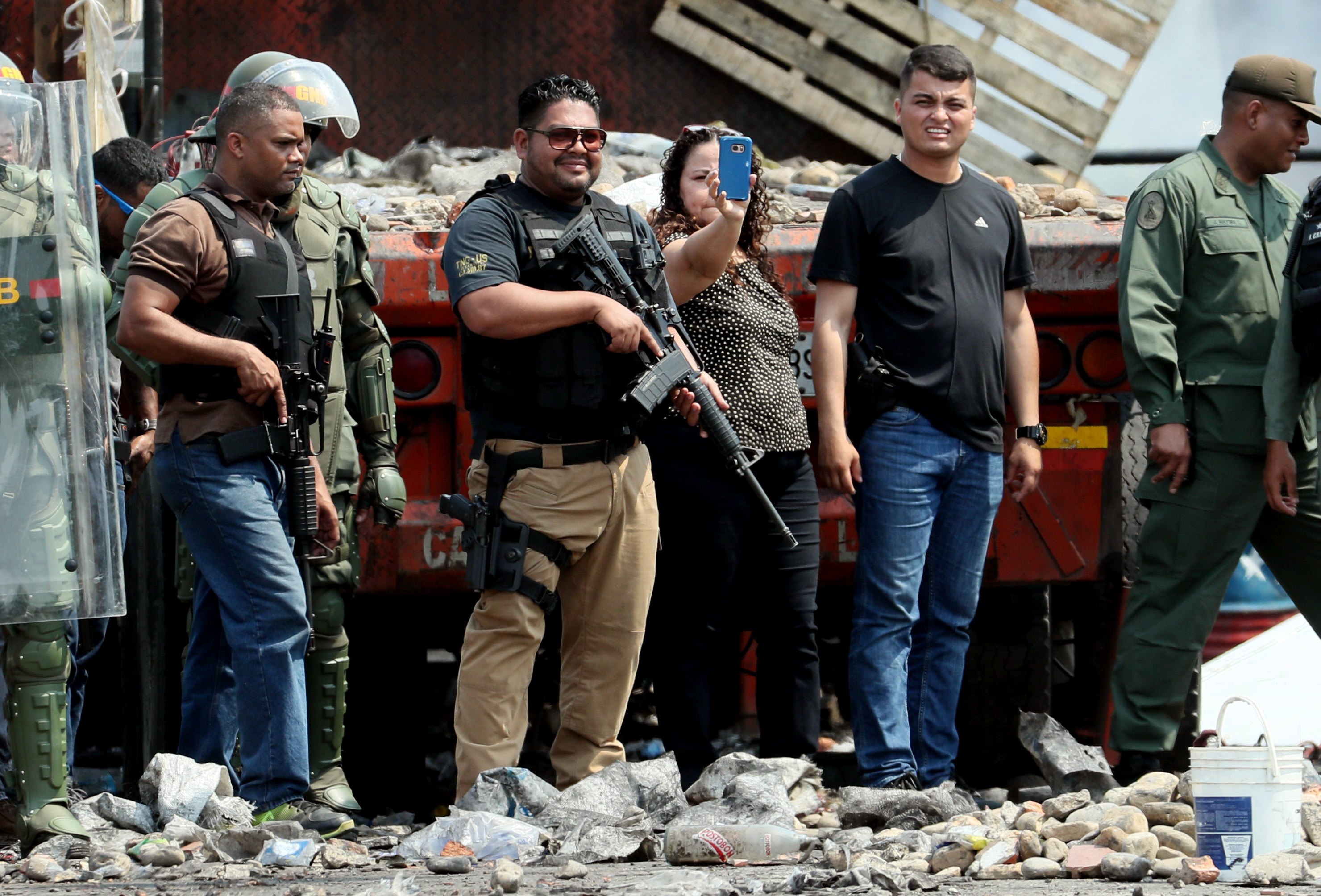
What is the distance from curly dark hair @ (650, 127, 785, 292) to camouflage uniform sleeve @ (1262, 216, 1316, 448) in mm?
1227

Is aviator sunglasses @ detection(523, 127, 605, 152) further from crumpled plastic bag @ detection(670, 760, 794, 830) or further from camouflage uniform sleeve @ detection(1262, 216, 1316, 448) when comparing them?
camouflage uniform sleeve @ detection(1262, 216, 1316, 448)

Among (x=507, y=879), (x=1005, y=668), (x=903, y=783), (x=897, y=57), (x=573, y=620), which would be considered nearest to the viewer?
(x=507, y=879)

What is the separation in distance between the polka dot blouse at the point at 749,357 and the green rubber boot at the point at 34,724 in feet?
5.42

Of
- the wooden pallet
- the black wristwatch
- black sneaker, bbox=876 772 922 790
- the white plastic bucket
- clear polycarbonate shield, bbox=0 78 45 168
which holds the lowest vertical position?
black sneaker, bbox=876 772 922 790

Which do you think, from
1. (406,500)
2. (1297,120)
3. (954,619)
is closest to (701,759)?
(954,619)

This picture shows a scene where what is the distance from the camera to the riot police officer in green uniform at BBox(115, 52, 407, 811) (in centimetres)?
424

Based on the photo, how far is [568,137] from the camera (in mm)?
3902

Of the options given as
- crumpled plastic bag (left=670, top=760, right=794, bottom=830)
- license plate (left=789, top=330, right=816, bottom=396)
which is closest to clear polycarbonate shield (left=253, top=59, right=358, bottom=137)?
license plate (left=789, top=330, right=816, bottom=396)

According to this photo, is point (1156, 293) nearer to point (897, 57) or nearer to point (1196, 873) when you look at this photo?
point (1196, 873)

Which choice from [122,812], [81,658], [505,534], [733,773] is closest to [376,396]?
[505,534]

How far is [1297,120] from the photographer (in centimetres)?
437

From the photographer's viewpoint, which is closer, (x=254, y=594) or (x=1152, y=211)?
(x=254, y=594)

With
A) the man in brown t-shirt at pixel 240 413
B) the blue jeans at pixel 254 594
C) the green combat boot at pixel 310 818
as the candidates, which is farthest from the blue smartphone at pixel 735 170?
the green combat boot at pixel 310 818

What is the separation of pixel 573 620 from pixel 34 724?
121 cm
